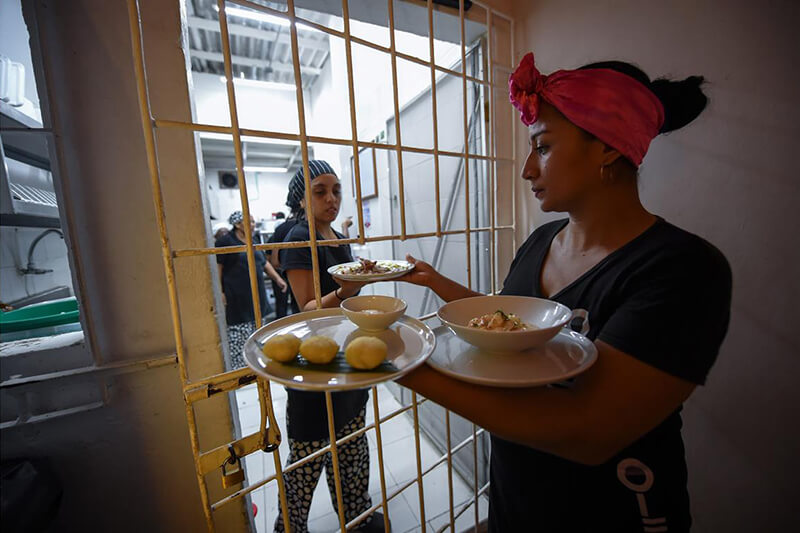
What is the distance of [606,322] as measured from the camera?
2.06 feet

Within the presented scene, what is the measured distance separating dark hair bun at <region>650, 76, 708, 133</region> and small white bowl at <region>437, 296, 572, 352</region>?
2.14 feet

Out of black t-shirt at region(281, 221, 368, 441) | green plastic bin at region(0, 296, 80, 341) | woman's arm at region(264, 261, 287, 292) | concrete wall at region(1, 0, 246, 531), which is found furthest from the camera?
woman's arm at region(264, 261, 287, 292)

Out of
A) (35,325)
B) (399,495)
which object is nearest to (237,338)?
(35,325)

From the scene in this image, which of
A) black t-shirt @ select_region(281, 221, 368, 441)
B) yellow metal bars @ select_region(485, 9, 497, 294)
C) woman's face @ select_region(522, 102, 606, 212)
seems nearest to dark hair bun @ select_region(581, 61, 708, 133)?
woman's face @ select_region(522, 102, 606, 212)

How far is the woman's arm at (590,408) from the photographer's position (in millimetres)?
488

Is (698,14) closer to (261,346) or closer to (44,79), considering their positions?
(261,346)

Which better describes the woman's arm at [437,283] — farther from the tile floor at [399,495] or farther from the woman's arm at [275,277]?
the woman's arm at [275,277]

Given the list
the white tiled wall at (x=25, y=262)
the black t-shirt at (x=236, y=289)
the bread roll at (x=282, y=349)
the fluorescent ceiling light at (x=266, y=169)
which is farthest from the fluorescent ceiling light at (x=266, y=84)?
the bread roll at (x=282, y=349)

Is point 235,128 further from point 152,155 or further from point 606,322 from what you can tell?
point 606,322

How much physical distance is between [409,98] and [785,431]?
2.58 meters

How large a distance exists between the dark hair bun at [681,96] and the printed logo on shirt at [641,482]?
2.96ft

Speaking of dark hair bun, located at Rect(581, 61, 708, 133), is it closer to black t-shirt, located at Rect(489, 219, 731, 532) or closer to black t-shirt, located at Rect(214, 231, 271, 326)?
black t-shirt, located at Rect(489, 219, 731, 532)

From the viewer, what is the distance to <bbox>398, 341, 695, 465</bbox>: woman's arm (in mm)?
488

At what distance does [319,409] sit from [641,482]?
3.77 ft
